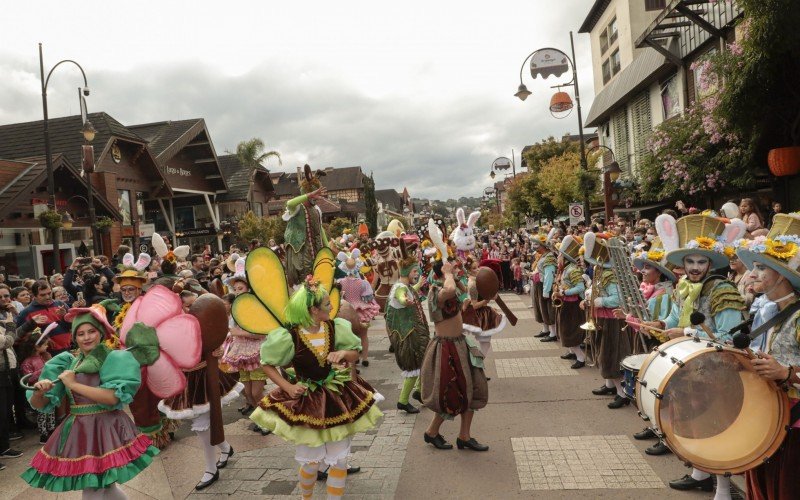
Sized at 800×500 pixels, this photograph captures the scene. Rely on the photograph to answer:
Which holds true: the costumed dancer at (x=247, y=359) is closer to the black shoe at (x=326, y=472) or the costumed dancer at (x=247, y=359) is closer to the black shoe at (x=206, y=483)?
the black shoe at (x=206, y=483)

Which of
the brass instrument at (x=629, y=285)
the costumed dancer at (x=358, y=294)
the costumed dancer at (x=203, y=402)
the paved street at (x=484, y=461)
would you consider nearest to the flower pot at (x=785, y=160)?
the paved street at (x=484, y=461)

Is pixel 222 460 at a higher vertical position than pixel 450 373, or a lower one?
lower

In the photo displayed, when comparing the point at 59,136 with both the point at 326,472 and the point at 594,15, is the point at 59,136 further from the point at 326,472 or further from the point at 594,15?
the point at 594,15

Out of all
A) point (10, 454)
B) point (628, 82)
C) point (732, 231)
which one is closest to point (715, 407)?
point (732, 231)

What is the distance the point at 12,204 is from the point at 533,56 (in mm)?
15737

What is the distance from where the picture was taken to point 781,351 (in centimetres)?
321

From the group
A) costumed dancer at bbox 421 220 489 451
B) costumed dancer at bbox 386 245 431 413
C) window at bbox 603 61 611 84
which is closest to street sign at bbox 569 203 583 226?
costumed dancer at bbox 386 245 431 413

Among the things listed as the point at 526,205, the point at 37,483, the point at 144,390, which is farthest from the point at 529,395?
the point at 526,205

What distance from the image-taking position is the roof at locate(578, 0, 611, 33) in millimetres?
26859

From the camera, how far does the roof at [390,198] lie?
350 ft

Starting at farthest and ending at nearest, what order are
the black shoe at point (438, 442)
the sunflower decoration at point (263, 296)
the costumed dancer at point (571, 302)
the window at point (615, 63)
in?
the window at point (615, 63)
the costumed dancer at point (571, 302)
the black shoe at point (438, 442)
the sunflower decoration at point (263, 296)

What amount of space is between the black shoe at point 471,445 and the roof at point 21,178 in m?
15.5

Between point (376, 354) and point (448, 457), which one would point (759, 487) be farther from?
point (376, 354)

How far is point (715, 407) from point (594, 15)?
29776mm
